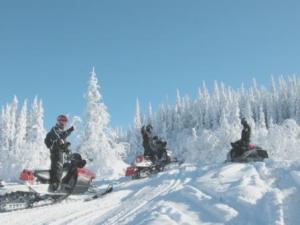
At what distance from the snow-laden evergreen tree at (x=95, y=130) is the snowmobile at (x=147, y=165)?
464 inches

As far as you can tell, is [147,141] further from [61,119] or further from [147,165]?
[61,119]

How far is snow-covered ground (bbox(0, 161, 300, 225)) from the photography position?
21.0ft

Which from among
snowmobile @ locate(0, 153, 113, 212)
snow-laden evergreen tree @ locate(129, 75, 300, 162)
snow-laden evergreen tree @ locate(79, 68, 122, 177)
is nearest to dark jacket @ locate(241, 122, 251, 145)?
snowmobile @ locate(0, 153, 113, 212)

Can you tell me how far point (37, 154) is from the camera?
35.0 m

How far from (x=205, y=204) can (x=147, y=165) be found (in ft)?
29.8

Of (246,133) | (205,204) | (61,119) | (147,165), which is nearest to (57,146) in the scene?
(61,119)

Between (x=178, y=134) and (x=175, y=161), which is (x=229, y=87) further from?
(x=175, y=161)

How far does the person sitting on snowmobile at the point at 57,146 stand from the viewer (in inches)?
382

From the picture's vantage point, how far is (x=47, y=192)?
9.49 metres

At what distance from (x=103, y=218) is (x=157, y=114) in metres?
143

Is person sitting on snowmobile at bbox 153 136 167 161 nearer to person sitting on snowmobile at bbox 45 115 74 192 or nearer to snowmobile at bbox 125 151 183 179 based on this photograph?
snowmobile at bbox 125 151 183 179

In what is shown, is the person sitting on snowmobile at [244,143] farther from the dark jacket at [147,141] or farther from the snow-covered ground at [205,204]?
the snow-covered ground at [205,204]

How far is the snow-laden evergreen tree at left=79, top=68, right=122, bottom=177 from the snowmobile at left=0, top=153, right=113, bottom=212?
18154 mm

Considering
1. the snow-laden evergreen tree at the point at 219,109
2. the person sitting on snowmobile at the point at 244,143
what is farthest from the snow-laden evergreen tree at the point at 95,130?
the snow-laden evergreen tree at the point at 219,109
